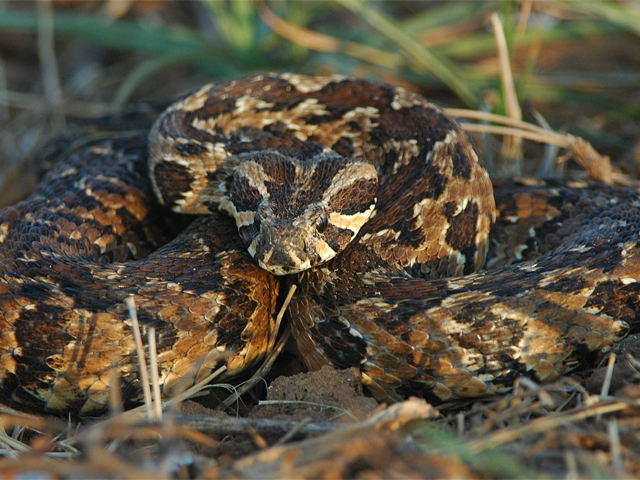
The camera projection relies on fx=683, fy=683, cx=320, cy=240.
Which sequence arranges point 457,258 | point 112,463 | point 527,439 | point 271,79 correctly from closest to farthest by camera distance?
point 112,463
point 527,439
point 457,258
point 271,79

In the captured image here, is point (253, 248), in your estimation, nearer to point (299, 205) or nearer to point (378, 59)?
point (299, 205)

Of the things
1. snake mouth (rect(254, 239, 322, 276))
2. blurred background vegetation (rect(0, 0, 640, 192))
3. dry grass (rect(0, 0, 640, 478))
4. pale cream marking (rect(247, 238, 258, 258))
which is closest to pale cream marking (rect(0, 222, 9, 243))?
dry grass (rect(0, 0, 640, 478))

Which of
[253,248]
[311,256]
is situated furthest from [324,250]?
[253,248]

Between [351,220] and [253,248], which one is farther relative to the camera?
[351,220]

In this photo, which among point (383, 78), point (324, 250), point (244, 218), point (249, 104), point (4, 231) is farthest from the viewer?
point (383, 78)

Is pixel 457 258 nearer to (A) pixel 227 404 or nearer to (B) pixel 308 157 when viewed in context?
(B) pixel 308 157

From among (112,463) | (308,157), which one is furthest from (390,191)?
(112,463)

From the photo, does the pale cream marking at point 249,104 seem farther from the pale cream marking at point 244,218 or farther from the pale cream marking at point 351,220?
the pale cream marking at point 351,220
